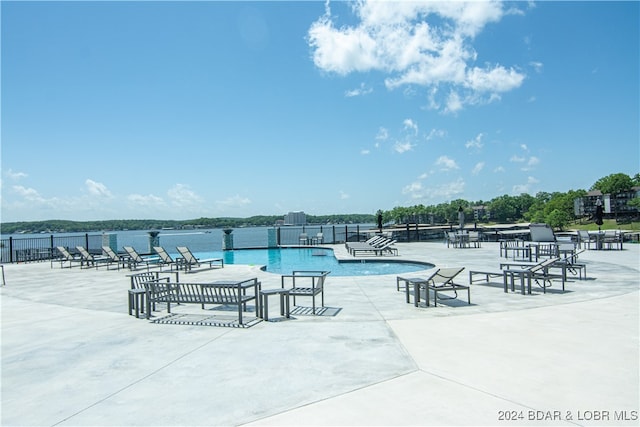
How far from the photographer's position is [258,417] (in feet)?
10.5

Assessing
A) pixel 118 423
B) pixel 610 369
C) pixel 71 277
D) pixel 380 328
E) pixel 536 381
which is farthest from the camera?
pixel 71 277

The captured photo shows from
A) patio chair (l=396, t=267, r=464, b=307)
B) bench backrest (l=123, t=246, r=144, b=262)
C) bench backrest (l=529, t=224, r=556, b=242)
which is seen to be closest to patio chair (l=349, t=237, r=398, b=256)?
bench backrest (l=529, t=224, r=556, b=242)

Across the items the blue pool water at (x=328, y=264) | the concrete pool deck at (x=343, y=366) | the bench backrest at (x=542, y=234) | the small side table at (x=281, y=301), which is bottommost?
the blue pool water at (x=328, y=264)

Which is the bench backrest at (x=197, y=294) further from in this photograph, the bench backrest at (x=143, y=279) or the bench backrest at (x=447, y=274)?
the bench backrest at (x=447, y=274)

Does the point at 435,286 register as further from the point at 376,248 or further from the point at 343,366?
the point at 376,248

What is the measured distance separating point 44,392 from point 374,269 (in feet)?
37.3

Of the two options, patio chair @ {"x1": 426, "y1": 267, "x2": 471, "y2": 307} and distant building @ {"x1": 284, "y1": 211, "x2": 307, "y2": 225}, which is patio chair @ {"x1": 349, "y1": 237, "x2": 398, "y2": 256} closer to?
patio chair @ {"x1": 426, "y1": 267, "x2": 471, "y2": 307}

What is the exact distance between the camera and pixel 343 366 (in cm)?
430

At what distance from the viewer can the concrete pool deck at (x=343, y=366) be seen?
325 cm

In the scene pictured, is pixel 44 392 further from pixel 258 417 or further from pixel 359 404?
pixel 359 404

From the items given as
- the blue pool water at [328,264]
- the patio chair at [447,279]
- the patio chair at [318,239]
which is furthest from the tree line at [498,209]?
the patio chair at [447,279]

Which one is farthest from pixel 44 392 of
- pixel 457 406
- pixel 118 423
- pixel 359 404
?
pixel 457 406

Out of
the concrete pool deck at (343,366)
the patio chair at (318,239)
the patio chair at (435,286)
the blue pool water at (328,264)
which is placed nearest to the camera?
the concrete pool deck at (343,366)

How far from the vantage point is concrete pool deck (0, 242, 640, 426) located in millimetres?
3250
